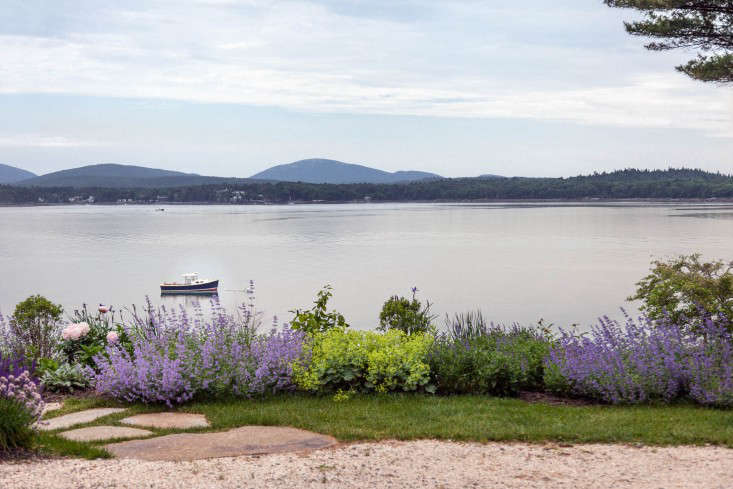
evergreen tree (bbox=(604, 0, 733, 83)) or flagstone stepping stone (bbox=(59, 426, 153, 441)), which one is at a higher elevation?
evergreen tree (bbox=(604, 0, 733, 83))

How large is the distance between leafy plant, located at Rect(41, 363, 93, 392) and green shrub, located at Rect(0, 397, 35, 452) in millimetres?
2877

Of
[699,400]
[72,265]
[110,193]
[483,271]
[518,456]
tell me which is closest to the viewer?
[518,456]

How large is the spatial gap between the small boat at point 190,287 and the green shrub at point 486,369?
30824 mm

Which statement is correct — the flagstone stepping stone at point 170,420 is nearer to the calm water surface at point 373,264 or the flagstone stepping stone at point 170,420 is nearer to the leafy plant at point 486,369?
the leafy plant at point 486,369

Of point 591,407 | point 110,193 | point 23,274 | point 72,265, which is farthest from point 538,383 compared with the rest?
point 110,193

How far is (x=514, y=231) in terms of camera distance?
3319 inches

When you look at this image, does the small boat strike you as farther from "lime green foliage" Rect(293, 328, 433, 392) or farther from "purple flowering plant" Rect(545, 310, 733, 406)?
"purple flowering plant" Rect(545, 310, 733, 406)

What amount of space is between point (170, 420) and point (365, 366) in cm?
226

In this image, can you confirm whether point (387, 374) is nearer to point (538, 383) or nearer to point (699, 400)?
point (538, 383)

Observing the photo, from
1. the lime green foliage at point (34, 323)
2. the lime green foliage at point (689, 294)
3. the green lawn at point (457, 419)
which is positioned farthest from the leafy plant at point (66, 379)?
the lime green foliage at point (689, 294)

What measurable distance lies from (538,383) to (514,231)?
255 feet

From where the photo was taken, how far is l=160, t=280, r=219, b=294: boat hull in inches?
1485

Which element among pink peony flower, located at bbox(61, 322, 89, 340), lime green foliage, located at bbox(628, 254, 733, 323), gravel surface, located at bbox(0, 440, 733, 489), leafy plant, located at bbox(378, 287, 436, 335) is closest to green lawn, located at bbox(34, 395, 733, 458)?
gravel surface, located at bbox(0, 440, 733, 489)

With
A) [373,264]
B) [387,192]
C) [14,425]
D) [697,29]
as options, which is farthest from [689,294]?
[387,192]
